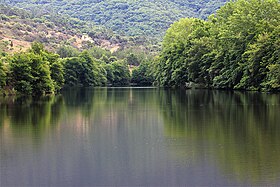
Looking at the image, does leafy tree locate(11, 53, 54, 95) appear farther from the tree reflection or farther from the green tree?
the green tree

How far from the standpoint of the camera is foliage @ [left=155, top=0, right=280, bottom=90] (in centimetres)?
5778

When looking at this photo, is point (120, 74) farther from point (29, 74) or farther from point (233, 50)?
point (29, 74)

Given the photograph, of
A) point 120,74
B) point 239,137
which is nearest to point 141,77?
point 120,74

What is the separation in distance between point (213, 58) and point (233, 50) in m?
6.73

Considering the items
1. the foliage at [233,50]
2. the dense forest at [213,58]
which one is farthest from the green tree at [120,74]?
the foliage at [233,50]

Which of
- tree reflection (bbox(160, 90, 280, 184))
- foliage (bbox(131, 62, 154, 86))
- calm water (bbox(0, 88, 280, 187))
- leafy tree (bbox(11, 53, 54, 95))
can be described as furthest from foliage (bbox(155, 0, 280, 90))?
foliage (bbox(131, 62, 154, 86))

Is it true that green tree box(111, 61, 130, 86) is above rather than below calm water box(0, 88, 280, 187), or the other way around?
above

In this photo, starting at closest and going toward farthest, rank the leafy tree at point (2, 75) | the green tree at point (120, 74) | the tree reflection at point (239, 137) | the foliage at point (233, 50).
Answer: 1. the tree reflection at point (239, 137)
2. the leafy tree at point (2, 75)
3. the foliage at point (233, 50)
4. the green tree at point (120, 74)

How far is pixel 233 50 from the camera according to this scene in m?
66.8

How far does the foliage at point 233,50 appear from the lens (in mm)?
57781

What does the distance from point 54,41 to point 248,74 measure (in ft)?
422

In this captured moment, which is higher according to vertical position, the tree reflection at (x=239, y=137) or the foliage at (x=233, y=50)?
the foliage at (x=233, y=50)

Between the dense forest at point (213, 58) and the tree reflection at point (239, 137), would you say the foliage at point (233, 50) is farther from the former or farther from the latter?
the tree reflection at point (239, 137)

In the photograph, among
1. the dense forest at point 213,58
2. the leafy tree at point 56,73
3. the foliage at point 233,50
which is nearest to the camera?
the dense forest at point 213,58
